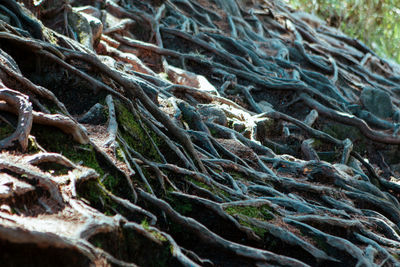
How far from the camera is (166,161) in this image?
12.8ft

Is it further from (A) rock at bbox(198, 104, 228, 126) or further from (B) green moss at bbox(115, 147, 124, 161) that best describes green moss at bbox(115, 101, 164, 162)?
(A) rock at bbox(198, 104, 228, 126)

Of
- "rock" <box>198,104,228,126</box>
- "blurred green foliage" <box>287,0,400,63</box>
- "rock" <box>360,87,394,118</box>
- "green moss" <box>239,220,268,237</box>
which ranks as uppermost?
"blurred green foliage" <box>287,0,400,63</box>

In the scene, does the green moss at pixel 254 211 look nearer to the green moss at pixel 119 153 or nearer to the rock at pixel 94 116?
the green moss at pixel 119 153

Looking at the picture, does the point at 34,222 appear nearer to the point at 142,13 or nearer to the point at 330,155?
the point at 330,155

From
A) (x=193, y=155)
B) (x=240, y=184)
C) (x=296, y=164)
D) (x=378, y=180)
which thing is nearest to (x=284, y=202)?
(x=240, y=184)

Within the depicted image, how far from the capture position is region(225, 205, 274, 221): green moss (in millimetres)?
3490

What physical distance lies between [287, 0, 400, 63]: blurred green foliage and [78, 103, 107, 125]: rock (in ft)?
36.0

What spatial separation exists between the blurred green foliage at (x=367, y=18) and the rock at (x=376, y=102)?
5168 millimetres

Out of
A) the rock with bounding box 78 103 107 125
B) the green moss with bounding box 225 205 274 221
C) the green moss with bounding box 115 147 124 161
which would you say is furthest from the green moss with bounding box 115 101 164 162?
the green moss with bounding box 225 205 274 221

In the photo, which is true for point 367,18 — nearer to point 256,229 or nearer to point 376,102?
point 376,102

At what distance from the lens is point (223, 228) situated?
335 cm

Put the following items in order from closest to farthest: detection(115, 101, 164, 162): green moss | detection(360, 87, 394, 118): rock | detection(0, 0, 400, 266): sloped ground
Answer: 1. detection(0, 0, 400, 266): sloped ground
2. detection(115, 101, 164, 162): green moss
3. detection(360, 87, 394, 118): rock

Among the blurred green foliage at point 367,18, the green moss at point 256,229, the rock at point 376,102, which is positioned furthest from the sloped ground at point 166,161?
the blurred green foliage at point 367,18

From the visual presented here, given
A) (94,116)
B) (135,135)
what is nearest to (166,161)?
(135,135)
